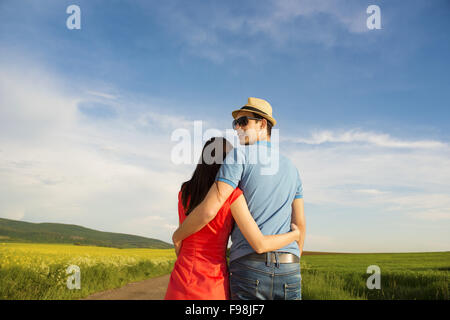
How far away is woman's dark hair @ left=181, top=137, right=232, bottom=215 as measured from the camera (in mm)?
2213

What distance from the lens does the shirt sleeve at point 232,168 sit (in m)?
2.10

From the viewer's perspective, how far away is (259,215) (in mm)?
2299

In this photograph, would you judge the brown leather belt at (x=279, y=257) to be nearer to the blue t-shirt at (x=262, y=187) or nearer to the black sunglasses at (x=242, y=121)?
the blue t-shirt at (x=262, y=187)

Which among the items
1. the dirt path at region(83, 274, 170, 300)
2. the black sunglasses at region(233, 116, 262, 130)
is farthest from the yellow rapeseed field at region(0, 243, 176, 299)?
the black sunglasses at region(233, 116, 262, 130)

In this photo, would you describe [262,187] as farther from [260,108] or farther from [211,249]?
[260,108]

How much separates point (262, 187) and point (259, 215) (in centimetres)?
19

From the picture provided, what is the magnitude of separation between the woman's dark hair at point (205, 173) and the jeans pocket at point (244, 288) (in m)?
0.54

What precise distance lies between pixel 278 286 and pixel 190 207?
756mm

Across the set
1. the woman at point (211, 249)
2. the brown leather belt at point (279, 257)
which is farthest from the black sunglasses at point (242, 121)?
the brown leather belt at point (279, 257)
